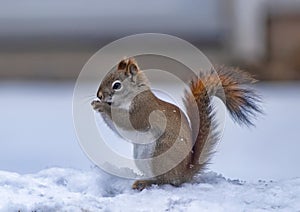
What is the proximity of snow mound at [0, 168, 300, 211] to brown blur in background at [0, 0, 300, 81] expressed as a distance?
7.61ft

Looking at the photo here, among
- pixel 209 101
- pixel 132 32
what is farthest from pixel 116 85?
pixel 132 32

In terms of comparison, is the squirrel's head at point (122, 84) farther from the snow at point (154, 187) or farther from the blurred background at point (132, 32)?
the blurred background at point (132, 32)

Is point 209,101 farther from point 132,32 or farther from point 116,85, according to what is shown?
point 132,32

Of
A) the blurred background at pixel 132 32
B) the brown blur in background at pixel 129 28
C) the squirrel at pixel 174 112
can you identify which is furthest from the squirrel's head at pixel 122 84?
the brown blur in background at pixel 129 28

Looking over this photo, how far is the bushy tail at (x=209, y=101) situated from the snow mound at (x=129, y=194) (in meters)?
0.03

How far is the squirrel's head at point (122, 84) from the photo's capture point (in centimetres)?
72

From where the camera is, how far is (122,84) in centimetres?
72

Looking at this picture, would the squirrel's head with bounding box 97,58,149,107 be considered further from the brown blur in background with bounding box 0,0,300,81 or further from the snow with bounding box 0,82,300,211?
the brown blur in background with bounding box 0,0,300,81

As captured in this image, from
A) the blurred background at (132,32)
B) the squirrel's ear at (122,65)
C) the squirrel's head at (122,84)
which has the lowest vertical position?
the blurred background at (132,32)

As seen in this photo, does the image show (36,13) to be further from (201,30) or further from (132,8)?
(201,30)

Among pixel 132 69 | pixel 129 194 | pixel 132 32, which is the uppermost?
pixel 132 69

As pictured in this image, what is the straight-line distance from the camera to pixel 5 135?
51.3 inches

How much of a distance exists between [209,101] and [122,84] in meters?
0.10

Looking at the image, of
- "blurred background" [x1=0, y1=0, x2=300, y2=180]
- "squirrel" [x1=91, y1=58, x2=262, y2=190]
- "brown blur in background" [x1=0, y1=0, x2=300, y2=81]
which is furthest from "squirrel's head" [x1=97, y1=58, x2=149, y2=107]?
"brown blur in background" [x1=0, y1=0, x2=300, y2=81]
